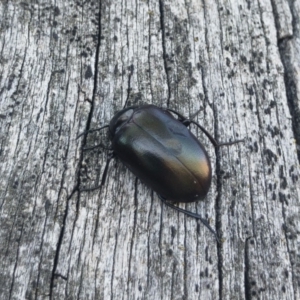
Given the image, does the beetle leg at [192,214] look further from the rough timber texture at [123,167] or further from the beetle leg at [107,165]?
the beetle leg at [107,165]

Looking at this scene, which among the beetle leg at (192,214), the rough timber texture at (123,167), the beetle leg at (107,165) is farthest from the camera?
the beetle leg at (107,165)

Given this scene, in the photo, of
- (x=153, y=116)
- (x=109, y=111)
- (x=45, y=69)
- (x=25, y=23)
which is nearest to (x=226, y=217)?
(x=153, y=116)

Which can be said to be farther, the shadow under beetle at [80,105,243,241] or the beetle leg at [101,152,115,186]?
the beetle leg at [101,152,115,186]

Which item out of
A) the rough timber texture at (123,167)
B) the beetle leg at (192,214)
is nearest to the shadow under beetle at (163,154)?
the beetle leg at (192,214)

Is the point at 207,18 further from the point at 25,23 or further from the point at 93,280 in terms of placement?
the point at 93,280

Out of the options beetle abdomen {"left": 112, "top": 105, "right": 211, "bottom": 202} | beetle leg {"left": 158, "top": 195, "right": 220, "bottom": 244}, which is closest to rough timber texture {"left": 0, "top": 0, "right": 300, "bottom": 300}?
beetle leg {"left": 158, "top": 195, "right": 220, "bottom": 244}

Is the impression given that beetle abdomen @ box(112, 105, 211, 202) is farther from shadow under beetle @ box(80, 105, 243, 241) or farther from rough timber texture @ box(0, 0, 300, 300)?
rough timber texture @ box(0, 0, 300, 300)

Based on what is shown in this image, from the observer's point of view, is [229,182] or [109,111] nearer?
[229,182]
